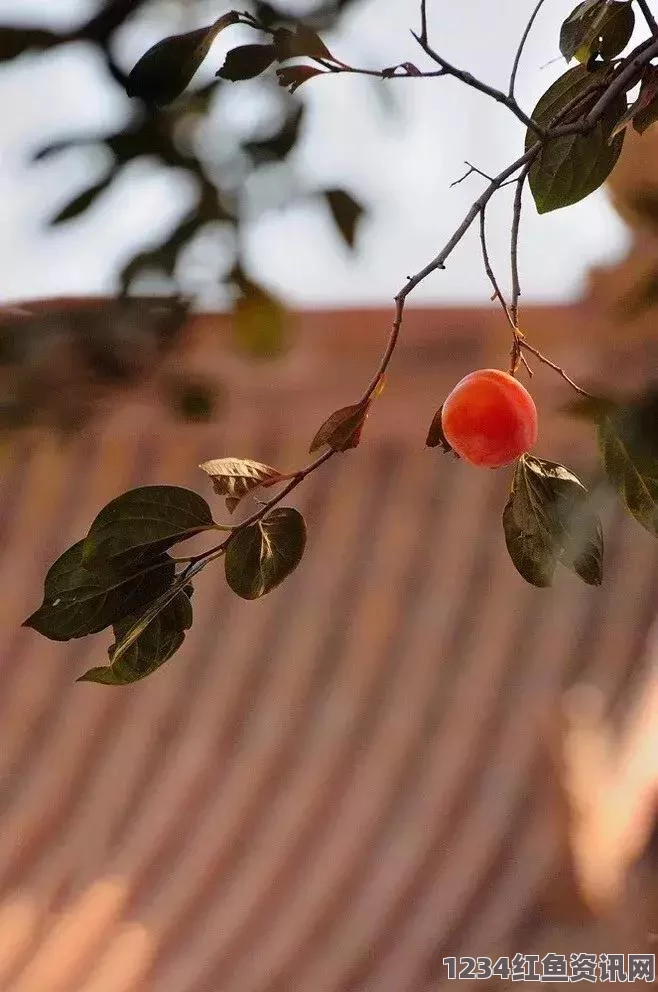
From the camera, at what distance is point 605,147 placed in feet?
1.10

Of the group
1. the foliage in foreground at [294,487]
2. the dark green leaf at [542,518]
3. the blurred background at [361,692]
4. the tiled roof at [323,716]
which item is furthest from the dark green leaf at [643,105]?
the tiled roof at [323,716]

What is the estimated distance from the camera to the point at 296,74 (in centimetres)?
32

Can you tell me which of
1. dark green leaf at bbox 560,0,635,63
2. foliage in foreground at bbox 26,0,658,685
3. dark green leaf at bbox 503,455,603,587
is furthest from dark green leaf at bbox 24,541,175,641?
dark green leaf at bbox 560,0,635,63

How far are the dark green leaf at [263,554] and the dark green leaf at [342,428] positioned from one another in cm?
2

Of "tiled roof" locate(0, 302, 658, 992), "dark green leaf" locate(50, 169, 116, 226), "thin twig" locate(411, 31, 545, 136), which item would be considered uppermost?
"thin twig" locate(411, 31, 545, 136)

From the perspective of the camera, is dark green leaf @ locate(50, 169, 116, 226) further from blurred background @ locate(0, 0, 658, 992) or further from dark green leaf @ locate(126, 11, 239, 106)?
blurred background @ locate(0, 0, 658, 992)

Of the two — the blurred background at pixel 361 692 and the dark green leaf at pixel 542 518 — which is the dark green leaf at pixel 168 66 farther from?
the blurred background at pixel 361 692

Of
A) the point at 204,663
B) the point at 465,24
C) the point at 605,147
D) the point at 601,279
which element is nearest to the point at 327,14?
the point at 605,147

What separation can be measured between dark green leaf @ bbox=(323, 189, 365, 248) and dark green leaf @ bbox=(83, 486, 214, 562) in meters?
0.11

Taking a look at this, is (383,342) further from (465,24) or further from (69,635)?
(69,635)

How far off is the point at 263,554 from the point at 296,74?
0.15 meters

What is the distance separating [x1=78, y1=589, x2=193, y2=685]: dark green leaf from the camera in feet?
0.98

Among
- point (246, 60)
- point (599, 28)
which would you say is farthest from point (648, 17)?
point (246, 60)

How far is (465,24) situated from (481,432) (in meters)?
0.70
